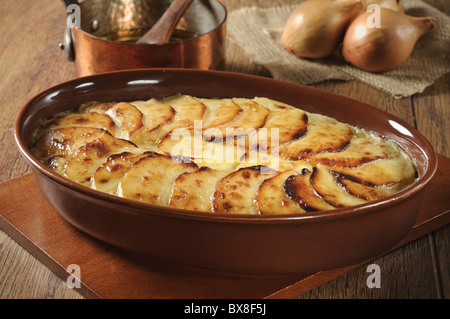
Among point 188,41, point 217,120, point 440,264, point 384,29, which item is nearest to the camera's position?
point 440,264

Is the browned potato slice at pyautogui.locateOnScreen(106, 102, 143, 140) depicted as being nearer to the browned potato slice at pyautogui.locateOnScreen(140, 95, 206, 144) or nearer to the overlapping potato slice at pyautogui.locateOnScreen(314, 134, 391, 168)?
the browned potato slice at pyautogui.locateOnScreen(140, 95, 206, 144)

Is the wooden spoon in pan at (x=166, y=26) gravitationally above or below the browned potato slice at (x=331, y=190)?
above

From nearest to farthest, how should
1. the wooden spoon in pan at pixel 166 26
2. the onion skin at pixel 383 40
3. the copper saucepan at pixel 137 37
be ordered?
the copper saucepan at pixel 137 37, the wooden spoon in pan at pixel 166 26, the onion skin at pixel 383 40

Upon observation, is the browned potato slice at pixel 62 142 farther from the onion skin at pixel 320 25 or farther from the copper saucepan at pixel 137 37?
the onion skin at pixel 320 25

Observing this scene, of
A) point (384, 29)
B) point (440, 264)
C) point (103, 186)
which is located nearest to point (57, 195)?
point (103, 186)

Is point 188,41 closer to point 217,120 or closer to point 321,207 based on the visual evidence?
point 217,120

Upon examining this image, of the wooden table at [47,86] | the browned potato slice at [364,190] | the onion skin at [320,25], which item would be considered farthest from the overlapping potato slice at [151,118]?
the onion skin at [320,25]

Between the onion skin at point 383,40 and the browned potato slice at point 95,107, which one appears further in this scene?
the onion skin at point 383,40

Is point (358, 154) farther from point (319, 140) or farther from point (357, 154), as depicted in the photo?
point (319, 140)
